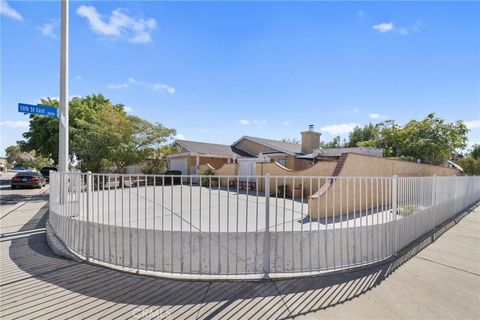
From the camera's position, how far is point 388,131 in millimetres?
22906

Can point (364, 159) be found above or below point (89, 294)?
above

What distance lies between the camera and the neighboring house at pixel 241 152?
881 inches

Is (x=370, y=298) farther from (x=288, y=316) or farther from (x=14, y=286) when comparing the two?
(x=14, y=286)

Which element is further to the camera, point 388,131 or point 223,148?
point 223,148

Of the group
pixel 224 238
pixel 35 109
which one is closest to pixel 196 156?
pixel 35 109

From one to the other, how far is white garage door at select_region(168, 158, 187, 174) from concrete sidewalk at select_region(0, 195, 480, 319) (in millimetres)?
21273

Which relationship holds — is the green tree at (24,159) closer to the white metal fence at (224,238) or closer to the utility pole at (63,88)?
the utility pole at (63,88)

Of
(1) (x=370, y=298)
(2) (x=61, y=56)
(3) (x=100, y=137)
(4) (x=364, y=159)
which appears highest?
(2) (x=61, y=56)

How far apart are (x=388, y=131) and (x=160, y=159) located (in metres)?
20.8

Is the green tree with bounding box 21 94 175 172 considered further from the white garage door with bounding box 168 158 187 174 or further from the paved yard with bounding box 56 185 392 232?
the paved yard with bounding box 56 185 392 232

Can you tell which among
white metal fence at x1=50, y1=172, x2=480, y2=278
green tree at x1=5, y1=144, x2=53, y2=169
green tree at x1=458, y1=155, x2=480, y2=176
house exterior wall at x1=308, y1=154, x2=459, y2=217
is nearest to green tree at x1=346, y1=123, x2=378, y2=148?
green tree at x1=458, y1=155, x2=480, y2=176

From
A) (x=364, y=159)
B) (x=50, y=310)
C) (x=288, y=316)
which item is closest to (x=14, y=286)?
(x=50, y=310)

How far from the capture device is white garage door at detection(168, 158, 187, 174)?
84.8ft

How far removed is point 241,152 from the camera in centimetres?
2866
